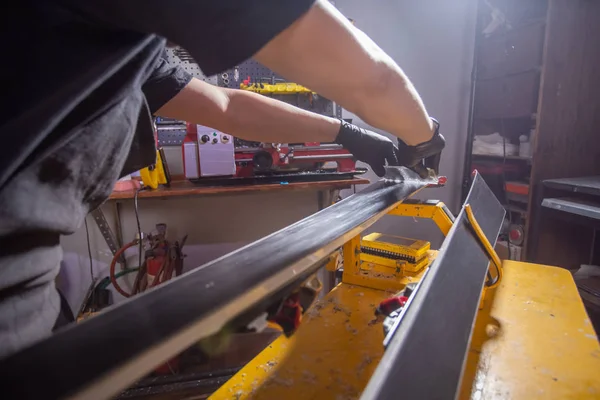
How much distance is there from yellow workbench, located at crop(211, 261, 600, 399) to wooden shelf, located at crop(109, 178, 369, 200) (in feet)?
2.20

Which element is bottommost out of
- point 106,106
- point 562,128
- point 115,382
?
point 115,382

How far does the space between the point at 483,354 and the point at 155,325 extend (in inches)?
26.4

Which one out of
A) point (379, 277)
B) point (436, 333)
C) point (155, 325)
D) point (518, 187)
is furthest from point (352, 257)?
point (518, 187)

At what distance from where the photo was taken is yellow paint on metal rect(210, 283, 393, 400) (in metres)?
0.64

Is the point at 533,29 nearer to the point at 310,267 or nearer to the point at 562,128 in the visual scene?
the point at 562,128

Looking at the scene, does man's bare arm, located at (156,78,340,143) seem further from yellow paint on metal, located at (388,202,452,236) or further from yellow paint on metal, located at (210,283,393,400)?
yellow paint on metal, located at (210,283,393,400)

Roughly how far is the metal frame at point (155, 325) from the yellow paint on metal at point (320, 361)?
0.27 meters

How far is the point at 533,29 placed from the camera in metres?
1.85

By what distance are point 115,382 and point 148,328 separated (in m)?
0.06

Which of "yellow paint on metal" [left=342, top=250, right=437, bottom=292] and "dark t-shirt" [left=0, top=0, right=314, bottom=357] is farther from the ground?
"dark t-shirt" [left=0, top=0, right=314, bottom=357]

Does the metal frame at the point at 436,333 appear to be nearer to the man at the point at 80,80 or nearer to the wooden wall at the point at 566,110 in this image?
the man at the point at 80,80

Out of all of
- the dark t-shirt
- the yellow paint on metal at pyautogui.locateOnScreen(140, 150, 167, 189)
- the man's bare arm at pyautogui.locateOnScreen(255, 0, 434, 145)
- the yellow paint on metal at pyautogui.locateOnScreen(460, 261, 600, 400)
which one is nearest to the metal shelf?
the yellow paint on metal at pyautogui.locateOnScreen(460, 261, 600, 400)

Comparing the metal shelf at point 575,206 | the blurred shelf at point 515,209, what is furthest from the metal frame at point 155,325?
the blurred shelf at point 515,209

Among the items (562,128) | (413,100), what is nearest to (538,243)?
(562,128)
